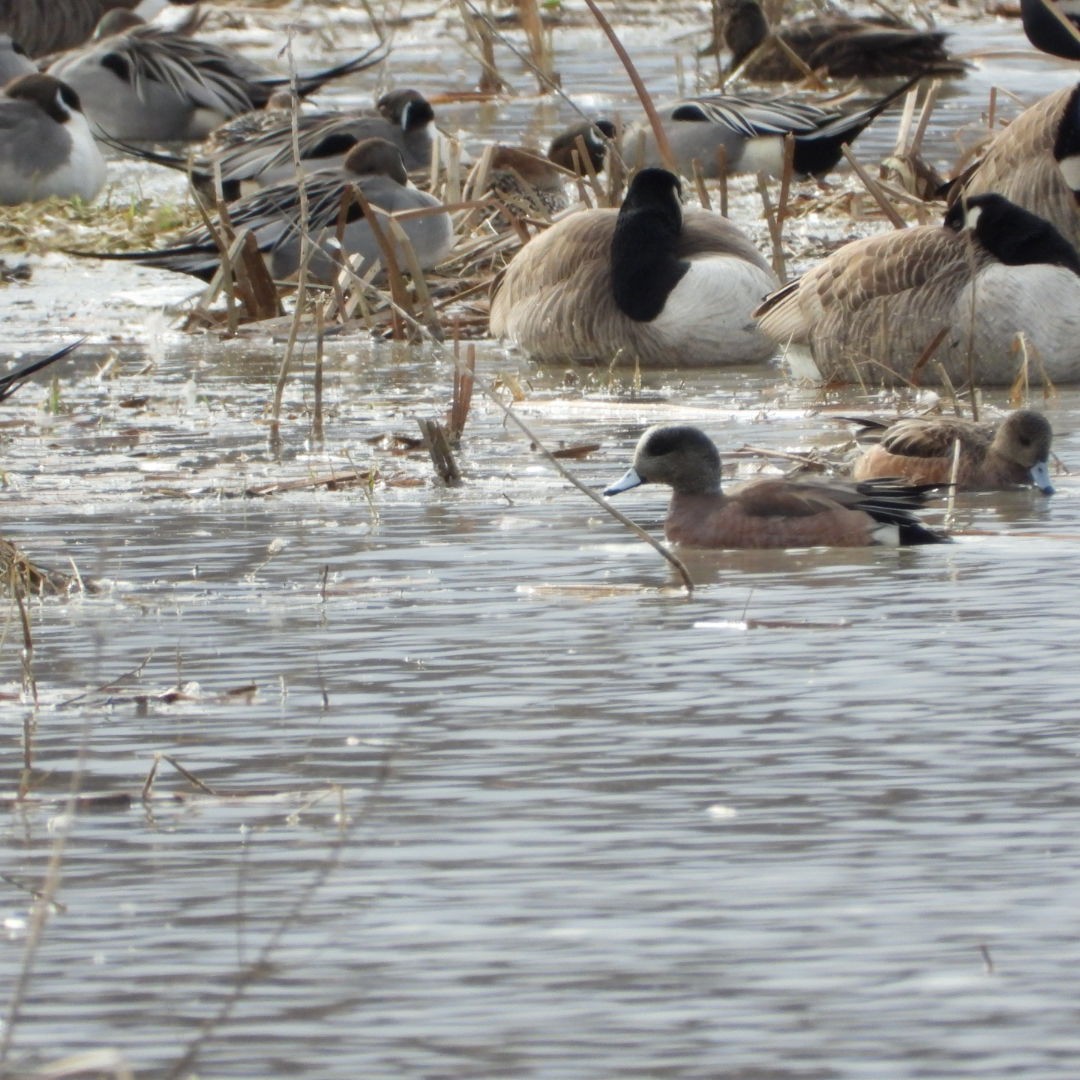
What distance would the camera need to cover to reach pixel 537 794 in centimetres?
418

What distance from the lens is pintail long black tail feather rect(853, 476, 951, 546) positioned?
21.4ft

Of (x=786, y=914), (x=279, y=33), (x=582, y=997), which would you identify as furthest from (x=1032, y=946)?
(x=279, y=33)

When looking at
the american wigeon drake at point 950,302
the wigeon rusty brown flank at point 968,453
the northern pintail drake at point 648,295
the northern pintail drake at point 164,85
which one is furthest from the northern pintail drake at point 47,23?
the wigeon rusty brown flank at point 968,453

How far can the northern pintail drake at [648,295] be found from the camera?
10.6 meters

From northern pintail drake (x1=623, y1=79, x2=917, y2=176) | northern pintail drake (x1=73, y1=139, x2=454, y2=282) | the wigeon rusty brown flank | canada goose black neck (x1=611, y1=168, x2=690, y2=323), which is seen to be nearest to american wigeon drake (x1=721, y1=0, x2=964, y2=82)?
northern pintail drake (x1=623, y1=79, x2=917, y2=176)

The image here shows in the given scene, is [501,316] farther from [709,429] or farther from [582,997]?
[582,997]

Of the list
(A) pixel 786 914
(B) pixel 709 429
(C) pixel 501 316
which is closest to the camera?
(A) pixel 786 914

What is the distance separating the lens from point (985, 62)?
806 inches

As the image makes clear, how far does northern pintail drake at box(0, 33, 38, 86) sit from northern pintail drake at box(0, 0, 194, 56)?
2.74 metres

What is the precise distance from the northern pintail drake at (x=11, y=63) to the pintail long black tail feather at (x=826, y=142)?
19.8ft

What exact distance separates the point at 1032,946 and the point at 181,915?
3.72 feet

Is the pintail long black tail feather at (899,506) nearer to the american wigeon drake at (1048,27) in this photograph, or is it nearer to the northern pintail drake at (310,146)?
the northern pintail drake at (310,146)

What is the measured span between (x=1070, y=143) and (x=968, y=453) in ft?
13.2

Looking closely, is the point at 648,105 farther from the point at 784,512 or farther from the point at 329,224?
the point at 784,512
